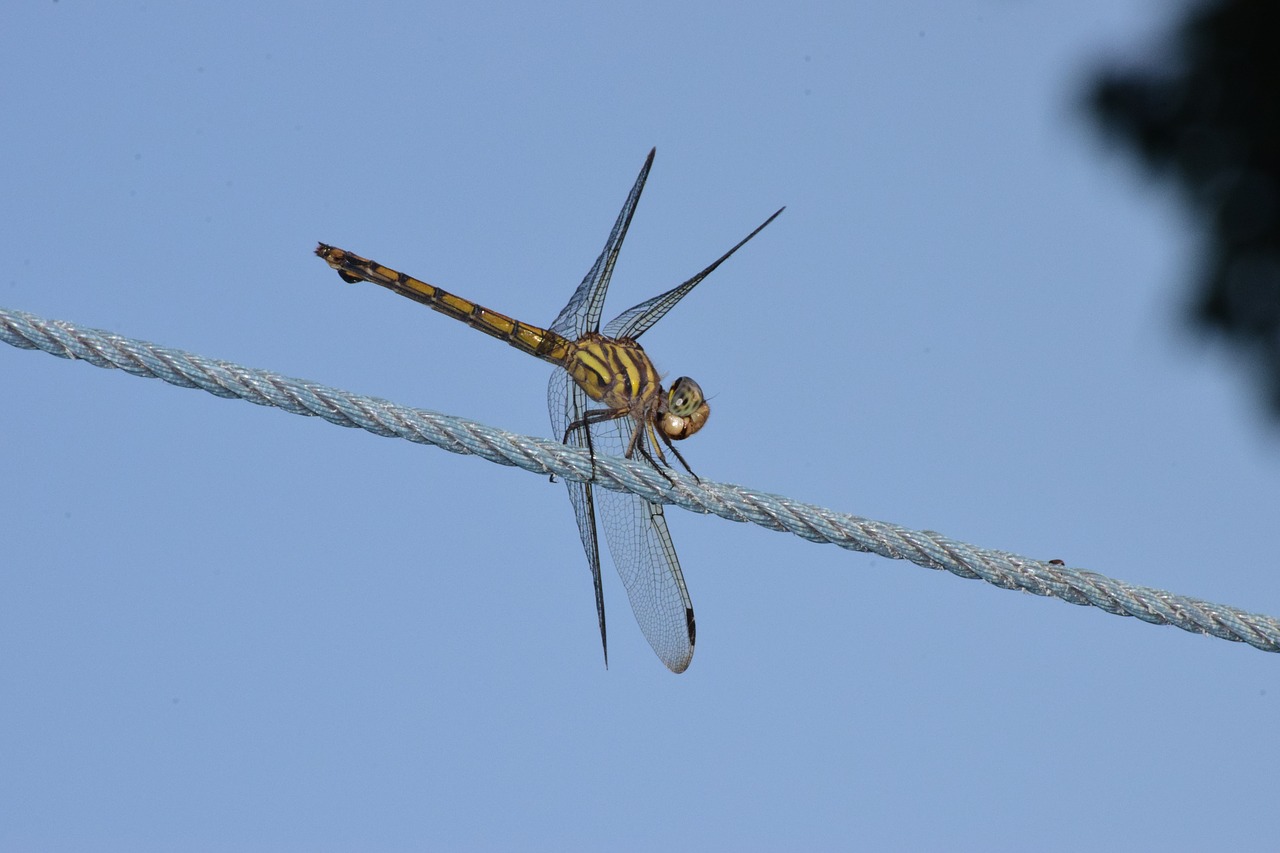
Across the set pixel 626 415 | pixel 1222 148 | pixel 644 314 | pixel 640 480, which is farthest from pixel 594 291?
pixel 1222 148

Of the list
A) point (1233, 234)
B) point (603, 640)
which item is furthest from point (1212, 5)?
point (603, 640)

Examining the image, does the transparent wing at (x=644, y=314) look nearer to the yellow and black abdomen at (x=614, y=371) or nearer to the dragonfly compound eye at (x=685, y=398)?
the yellow and black abdomen at (x=614, y=371)

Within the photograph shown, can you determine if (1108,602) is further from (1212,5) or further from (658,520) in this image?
(1212,5)

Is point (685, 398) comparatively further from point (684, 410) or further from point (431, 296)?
point (431, 296)

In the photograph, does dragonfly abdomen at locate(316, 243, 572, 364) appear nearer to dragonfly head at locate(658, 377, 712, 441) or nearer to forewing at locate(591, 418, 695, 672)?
forewing at locate(591, 418, 695, 672)

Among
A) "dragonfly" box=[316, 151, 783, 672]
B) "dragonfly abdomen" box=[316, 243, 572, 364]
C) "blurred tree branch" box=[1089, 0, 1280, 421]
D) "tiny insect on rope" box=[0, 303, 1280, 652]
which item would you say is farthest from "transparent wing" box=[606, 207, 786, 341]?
"blurred tree branch" box=[1089, 0, 1280, 421]

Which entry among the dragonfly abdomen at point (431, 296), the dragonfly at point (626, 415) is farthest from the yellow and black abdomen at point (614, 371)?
the dragonfly abdomen at point (431, 296)

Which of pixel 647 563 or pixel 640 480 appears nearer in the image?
pixel 640 480
